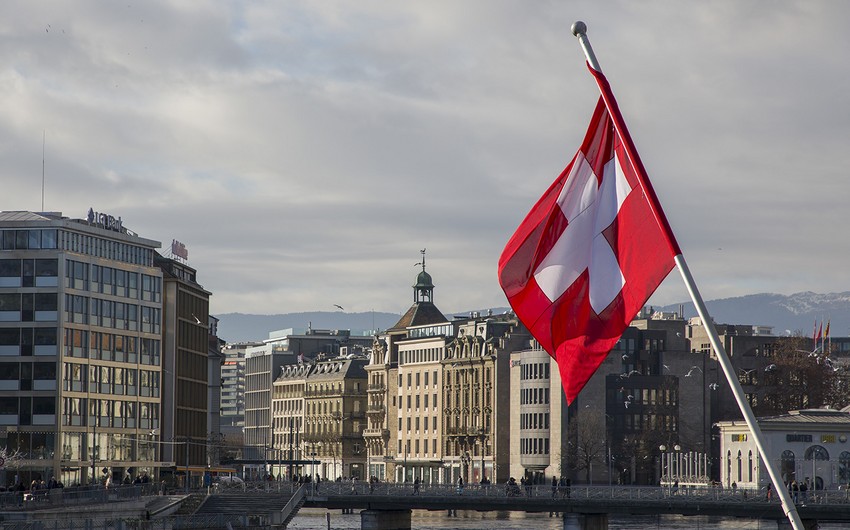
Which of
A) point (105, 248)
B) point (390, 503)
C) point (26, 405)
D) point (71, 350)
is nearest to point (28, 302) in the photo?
point (71, 350)

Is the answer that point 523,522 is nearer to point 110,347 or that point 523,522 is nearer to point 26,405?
point 110,347

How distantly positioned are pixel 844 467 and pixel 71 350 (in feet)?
221

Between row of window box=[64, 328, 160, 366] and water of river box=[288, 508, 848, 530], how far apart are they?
19743 millimetres

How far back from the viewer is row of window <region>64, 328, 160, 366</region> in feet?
448

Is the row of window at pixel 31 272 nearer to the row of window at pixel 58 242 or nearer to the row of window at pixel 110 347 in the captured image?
the row of window at pixel 58 242

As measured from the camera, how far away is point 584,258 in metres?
25.9

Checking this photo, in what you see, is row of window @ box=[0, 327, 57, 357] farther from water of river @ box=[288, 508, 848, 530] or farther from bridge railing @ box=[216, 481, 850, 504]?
water of river @ box=[288, 508, 848, 530]

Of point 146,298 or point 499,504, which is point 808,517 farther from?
point 146,298

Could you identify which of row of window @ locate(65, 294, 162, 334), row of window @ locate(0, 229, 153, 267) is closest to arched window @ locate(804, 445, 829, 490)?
row of window @ locate(65, 294, 162, 334)

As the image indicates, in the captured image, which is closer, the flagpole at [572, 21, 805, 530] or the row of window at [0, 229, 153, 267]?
the flagpole at [572, 21, 805, 530]

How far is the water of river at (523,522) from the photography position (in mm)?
145125

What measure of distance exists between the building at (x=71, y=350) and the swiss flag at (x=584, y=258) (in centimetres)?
10463

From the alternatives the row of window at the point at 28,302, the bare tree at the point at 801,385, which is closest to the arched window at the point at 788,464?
the bare tree at the point at 801,385

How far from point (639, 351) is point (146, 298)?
71.8 m
